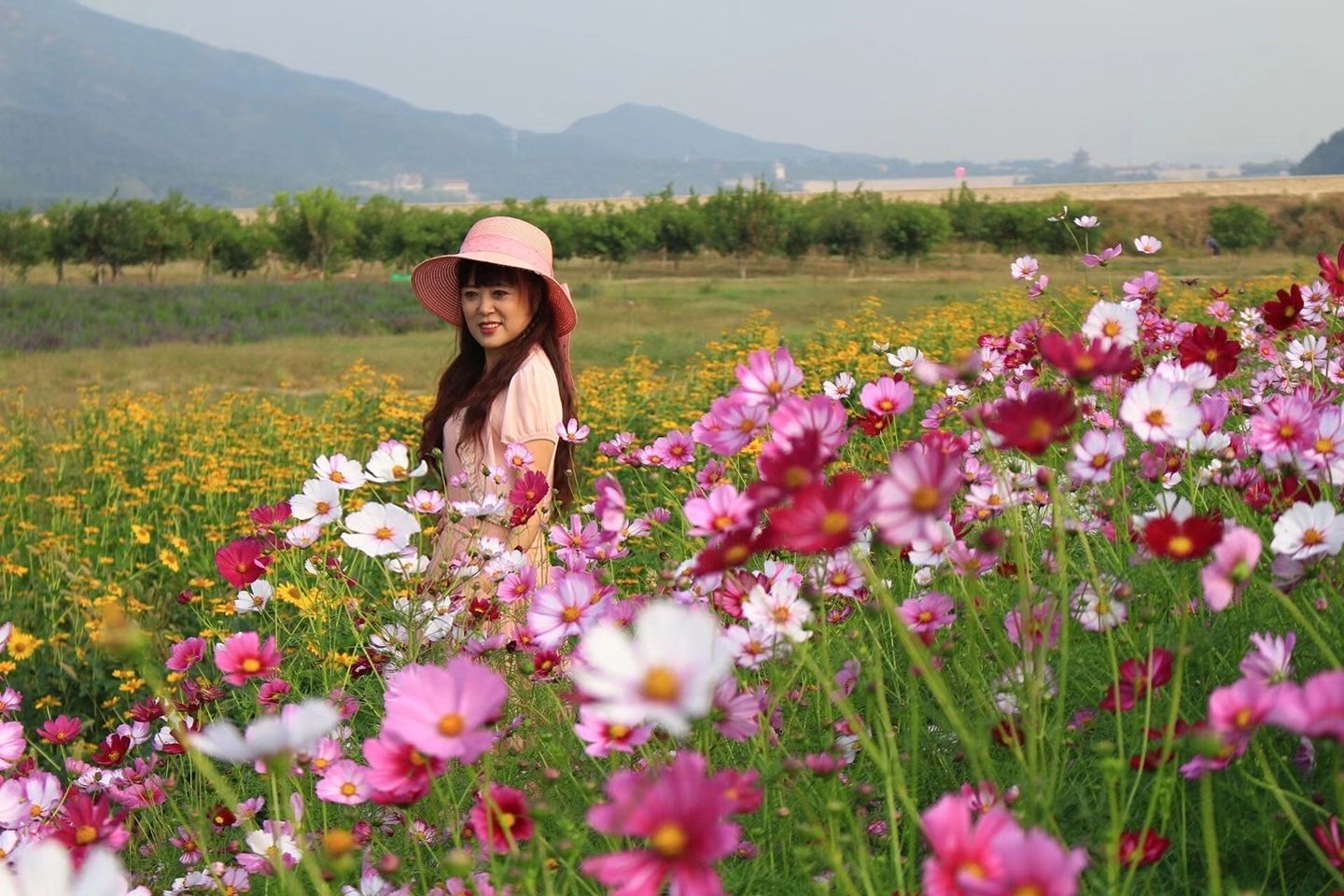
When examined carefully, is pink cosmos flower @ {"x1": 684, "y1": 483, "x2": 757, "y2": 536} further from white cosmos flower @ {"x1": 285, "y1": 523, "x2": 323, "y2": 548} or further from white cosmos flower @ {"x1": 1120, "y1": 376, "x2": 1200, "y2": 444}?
white cosmos flower @ {"x1": 285, "y1": 523, "x2": 323, "y2": 548}

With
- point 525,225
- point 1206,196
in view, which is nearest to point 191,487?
point 525,225

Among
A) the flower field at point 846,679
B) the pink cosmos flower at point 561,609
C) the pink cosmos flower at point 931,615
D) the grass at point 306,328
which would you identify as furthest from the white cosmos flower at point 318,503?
the grass at point 306,328

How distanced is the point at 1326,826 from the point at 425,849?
1074 mm

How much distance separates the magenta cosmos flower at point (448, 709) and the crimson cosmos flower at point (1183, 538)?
0.54 m

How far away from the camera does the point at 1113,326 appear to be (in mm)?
1385

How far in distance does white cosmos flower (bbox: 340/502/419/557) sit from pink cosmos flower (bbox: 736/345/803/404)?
63cm

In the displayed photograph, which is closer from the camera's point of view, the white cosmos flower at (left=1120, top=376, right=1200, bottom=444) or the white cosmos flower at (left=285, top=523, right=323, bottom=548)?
the white cosmos flower at (left=1120, top=376, right=1200, bottom=444)

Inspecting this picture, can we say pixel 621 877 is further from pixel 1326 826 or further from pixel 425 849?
pixel 425 849

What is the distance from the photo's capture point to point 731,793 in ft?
2.65

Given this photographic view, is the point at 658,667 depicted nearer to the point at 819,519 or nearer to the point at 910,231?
the point at 819,519

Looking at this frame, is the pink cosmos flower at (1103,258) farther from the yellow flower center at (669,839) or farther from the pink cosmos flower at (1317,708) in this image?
the yellow flower center at (669,839)

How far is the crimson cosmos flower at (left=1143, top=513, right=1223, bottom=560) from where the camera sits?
0.90m

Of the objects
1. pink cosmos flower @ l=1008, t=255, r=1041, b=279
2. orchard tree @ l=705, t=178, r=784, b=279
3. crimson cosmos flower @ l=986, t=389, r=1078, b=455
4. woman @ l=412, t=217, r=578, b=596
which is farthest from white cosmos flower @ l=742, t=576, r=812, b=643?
orchard tree @ l=705, t=178, r=784, b=279

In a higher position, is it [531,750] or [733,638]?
[733,638]
